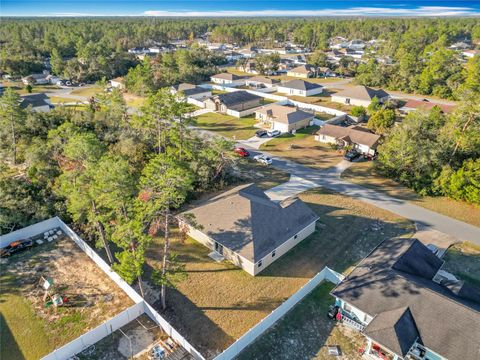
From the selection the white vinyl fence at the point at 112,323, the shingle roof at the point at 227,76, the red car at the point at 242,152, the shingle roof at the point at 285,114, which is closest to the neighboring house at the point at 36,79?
the shingle roof at the point at 227,76

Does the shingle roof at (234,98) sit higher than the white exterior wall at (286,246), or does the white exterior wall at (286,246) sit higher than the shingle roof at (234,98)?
the shingle roof at (234,98)

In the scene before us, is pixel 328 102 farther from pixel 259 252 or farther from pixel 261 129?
pixel 259 252

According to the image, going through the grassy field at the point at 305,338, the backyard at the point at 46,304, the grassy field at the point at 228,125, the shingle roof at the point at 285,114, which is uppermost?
the shingle roof at the point at 285,114

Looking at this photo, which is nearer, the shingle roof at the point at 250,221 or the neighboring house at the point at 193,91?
the shingle roof at the point at 250,221

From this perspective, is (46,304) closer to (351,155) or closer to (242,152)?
(242,152)

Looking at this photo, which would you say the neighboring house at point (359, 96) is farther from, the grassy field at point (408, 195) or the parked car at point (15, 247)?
the parked car at point (15, 247)

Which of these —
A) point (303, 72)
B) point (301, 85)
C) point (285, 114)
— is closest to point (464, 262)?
point (285, 114)

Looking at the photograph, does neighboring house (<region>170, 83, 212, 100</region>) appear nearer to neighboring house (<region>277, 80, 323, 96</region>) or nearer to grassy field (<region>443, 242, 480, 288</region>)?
neighboring house (<region>277, 80, 323, 96</region>)

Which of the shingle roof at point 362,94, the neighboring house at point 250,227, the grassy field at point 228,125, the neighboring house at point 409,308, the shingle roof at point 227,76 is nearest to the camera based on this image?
the neighboring house at point 409,308
